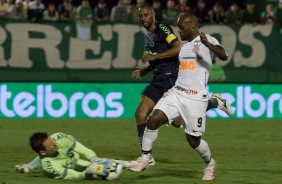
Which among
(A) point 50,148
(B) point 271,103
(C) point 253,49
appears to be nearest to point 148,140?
(A) point 50,148

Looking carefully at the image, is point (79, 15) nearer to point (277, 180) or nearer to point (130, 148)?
point (130, 148)

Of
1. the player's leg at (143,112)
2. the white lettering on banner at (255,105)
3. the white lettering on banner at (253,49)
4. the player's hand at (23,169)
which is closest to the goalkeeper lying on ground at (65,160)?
the player's hand at (23,169)

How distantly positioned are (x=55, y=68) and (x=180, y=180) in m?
9.98

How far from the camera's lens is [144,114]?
41.0ft

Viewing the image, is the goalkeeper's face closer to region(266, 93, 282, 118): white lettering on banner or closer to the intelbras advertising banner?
the intelbras advertising banner

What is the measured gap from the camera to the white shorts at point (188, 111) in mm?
10836

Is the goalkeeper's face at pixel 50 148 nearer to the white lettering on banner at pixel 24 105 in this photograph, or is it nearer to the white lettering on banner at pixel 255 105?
the white lettering on banner at pixel 24 105

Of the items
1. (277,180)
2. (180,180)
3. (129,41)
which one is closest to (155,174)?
(180,180)

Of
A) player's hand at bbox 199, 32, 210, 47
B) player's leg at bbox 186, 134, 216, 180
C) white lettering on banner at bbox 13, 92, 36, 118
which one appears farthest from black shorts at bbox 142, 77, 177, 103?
white lettering on banner at bbox 13, 92, 36, 118

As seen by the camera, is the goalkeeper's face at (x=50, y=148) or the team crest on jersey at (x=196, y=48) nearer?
the goalkeeper's face at (x=50, y=148)

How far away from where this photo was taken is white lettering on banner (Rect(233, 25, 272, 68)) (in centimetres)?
2105

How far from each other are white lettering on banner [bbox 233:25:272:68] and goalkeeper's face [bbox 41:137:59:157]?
1079 cm

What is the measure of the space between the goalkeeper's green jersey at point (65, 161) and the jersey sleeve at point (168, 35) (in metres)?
2.20

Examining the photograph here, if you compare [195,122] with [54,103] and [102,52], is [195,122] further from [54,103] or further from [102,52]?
[102,52]
